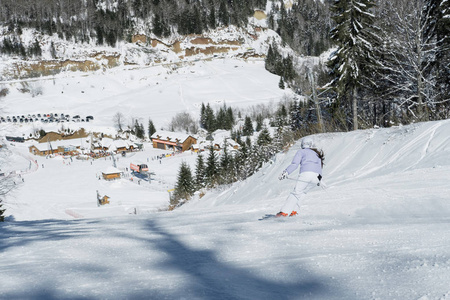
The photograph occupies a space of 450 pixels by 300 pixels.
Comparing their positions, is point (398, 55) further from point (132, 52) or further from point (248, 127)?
point (132, 52)

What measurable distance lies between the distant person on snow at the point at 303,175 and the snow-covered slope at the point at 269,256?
0.28 meters

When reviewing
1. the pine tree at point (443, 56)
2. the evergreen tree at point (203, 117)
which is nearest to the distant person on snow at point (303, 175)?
the pine tree at point (443, 56)

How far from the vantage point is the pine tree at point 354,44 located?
18734mm

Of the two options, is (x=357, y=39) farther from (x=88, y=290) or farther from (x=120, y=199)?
(x=120, y=199)

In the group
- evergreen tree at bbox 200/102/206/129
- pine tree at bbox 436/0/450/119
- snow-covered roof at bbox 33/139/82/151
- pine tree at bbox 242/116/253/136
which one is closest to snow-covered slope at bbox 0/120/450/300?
pine tree at bbox 436/0/450/119

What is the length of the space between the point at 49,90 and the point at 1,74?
65.6 feet

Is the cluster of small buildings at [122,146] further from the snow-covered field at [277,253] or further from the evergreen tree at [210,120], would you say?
the snow-covered field at [277,253]

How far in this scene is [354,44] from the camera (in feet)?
61.9

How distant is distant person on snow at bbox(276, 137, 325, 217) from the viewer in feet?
16.7

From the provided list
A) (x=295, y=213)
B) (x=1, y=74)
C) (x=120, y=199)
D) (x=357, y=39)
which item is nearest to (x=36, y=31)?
(x=1, y=74)

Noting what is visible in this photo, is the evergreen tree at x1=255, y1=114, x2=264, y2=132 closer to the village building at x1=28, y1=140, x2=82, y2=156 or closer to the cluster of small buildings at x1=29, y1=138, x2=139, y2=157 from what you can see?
the cluster of small buildings at x1=29, y1=138, x2=139, y2=157

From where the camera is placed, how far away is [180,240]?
3814 millimetres

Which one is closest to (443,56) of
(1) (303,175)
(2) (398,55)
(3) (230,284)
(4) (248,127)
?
(2) (398,55)

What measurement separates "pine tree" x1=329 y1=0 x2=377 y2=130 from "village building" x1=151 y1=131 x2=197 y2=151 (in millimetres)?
47821
